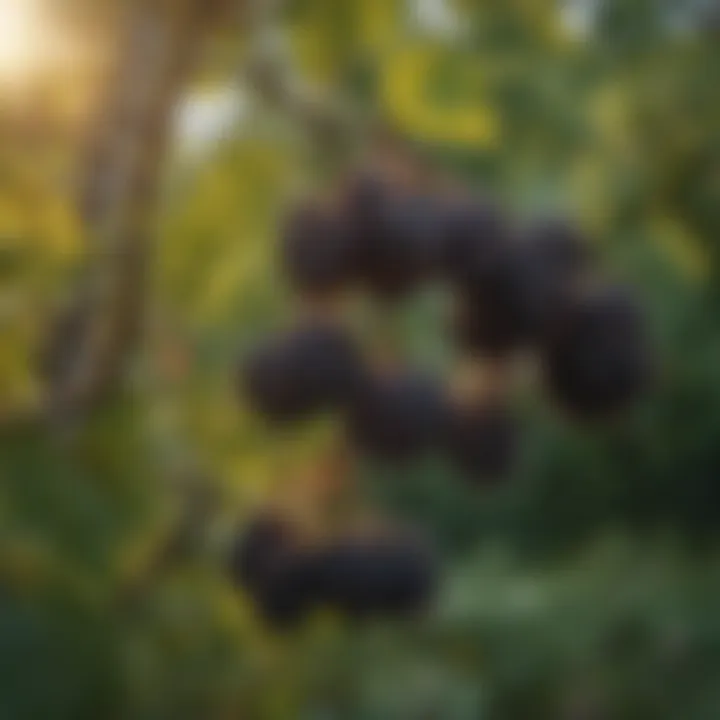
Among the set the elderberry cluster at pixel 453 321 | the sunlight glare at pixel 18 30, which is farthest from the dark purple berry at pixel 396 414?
the sunlight glare at pixel 18 30

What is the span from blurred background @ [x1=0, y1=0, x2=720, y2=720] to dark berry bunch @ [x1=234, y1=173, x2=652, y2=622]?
0.6 inches

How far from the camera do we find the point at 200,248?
0.44 metres

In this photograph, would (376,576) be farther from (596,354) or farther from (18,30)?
(18,30)

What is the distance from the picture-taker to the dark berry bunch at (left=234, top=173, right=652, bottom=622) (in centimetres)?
43

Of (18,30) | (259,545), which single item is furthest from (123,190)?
(259,545)

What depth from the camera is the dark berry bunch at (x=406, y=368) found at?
1.42 ft

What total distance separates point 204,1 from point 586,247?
0.19 m

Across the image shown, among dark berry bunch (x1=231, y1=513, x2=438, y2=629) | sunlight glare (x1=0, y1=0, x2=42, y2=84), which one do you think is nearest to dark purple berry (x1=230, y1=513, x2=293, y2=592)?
dark berry bunch (x1=231, y1=513, x2=438, y2=629)

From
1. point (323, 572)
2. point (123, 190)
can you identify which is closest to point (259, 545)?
point (323, 572)

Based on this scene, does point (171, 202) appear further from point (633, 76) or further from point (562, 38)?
point (633, 76)

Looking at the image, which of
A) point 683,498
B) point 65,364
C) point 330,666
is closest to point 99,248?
point 65,364

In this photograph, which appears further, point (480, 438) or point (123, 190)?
point (480, 438)

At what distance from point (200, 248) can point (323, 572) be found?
9 cm

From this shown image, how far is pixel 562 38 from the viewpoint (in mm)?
435
